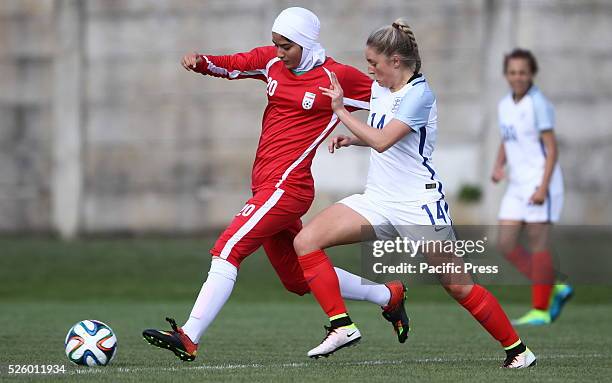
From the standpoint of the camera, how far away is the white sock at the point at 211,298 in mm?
6953

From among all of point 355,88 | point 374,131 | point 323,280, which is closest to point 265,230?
point 323,280

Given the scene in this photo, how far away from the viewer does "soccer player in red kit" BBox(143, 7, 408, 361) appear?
7.20 metres

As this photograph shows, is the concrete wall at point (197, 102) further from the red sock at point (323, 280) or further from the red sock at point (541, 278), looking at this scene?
the red sock at point (323, 280)

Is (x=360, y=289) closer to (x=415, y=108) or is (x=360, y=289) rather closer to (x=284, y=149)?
(x=284, y=149)

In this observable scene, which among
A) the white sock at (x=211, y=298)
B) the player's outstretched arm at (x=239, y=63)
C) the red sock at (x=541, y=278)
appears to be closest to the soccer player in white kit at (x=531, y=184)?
the red sock at (x=541, y=278)

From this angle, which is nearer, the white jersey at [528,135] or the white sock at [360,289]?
the white sock at [360,289]

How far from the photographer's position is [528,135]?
10852mm

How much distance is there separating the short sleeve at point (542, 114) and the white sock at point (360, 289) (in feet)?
11.2

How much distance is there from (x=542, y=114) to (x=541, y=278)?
54.9 inches

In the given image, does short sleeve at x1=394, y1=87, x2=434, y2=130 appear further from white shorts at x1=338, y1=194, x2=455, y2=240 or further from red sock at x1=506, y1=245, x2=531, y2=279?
red sock at x1=506, y1=245, x2=531, y2=279

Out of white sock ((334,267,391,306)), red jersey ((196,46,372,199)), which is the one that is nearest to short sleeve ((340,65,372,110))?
red jersey ((196,46,372,199))

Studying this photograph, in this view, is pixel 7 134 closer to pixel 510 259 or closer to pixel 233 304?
pixel 233 304

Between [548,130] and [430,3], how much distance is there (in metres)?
5.48

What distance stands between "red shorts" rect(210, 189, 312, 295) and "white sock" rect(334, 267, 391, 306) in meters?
0.29
